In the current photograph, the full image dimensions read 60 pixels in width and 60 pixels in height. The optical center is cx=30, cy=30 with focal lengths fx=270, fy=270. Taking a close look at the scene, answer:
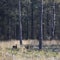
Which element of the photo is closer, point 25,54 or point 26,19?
point 25,54

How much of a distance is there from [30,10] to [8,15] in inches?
170

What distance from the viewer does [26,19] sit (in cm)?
4175

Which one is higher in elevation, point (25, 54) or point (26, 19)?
point (25, 54)

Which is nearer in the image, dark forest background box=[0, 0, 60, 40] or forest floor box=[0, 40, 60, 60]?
forest floor box=[0, 40, 60, 60]

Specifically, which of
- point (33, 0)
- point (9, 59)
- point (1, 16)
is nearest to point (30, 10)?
point (33, 0)

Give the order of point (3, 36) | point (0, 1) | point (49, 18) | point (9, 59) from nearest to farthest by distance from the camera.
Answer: point (9, 59) < point (0, 1) < point (3, 36) < point (49, 18)

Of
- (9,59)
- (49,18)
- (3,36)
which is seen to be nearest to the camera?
(9,59)

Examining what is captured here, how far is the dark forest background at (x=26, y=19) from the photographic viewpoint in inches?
1515

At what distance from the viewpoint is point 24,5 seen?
39.5 meters

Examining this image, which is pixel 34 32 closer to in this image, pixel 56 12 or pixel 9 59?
pixel 56 12

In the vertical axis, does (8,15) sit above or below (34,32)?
above

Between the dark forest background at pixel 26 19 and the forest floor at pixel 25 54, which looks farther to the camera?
the dark forest background at pixel 26 19

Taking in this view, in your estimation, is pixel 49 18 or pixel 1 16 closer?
pixel 1 16

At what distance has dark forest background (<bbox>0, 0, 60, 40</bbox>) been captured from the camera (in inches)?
1515
